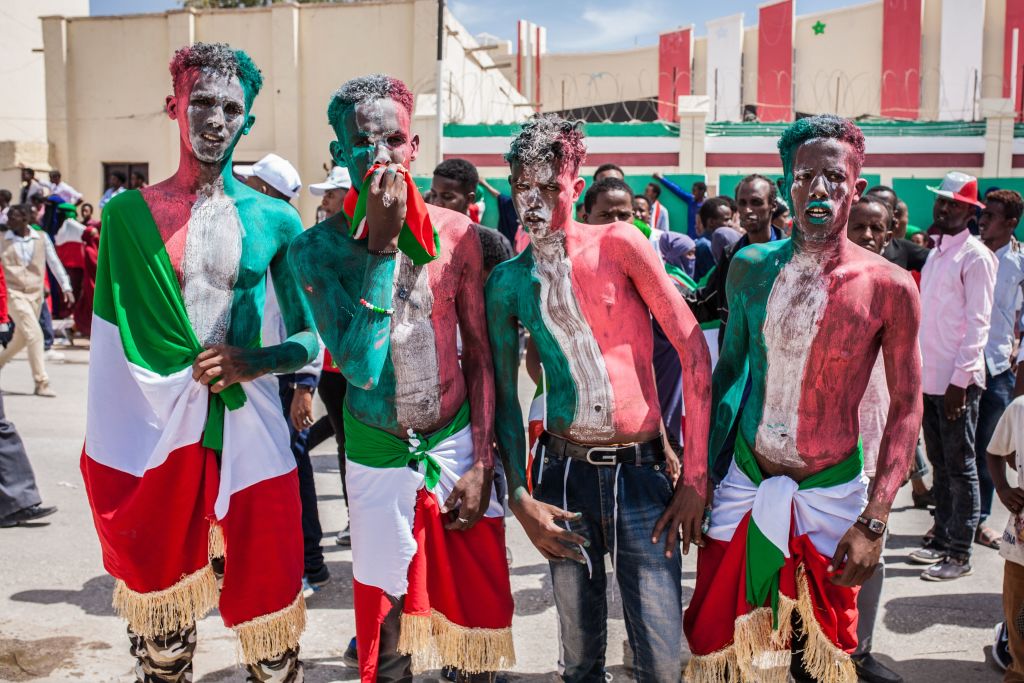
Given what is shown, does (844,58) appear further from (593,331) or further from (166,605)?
(166,605)

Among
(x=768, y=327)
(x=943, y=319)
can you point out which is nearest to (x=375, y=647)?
(x=768, y=327)

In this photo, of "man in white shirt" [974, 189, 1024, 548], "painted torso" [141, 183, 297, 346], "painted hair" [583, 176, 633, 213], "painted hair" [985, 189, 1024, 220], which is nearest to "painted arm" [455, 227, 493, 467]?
"painted torso" [141, 183, 297, 346]

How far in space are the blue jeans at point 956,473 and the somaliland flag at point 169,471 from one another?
12.0 feet

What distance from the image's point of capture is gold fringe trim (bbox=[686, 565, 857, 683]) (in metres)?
2.72

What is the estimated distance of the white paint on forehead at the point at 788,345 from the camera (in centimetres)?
278

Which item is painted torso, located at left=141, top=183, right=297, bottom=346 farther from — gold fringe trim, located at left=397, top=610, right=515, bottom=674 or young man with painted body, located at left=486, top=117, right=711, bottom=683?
gold fringe trim, located at left=397, top=610, right=515, bottom=674

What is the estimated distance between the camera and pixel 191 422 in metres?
3.06

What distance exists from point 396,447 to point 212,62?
1451 millimetres

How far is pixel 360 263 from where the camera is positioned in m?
2.92

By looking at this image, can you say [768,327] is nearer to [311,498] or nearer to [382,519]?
[382,519]

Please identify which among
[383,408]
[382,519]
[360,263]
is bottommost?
[382,519]

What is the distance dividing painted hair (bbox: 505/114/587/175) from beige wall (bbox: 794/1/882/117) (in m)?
21.8

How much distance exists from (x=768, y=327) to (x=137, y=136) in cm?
1900

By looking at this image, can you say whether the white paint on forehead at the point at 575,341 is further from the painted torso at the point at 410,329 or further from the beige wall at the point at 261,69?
the beige wall at the point at 261,69
